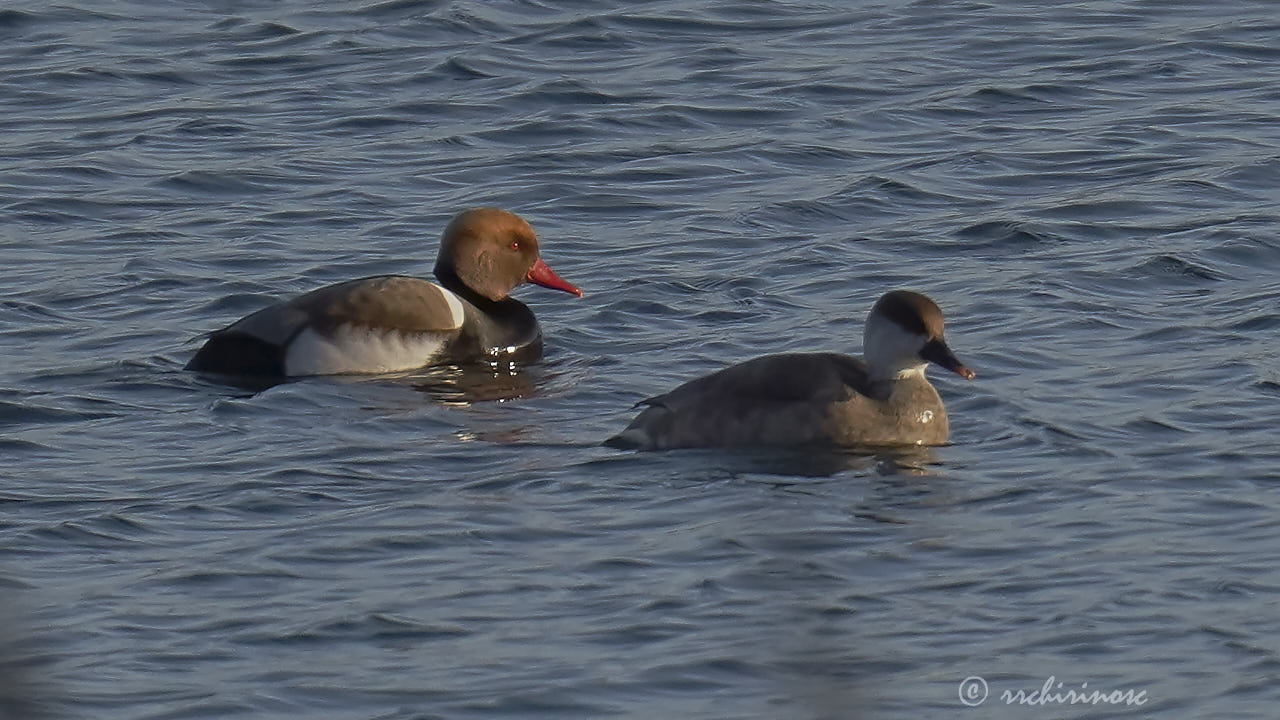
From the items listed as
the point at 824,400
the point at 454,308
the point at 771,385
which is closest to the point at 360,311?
the point at 454,308

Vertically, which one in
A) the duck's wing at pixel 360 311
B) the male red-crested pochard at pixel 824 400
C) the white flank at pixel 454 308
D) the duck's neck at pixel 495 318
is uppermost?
the male red-crested pochard at pixel 824 400

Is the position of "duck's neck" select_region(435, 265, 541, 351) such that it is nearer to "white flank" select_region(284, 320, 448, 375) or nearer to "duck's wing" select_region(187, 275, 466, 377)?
"duck's wing" select_region(187, 275, 466, 377)

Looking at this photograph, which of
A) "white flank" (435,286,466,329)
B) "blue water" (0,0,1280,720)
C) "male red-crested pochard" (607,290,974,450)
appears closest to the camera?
"blue water" (0,0,1280,720)

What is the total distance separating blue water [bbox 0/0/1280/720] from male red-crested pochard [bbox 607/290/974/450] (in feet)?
0.43

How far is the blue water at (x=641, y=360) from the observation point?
6609 mm

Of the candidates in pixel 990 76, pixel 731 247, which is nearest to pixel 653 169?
pixel 731 247

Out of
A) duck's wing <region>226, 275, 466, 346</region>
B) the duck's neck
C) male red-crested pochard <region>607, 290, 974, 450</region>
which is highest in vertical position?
male red-crested pochard <region>607, 290, 974, 450</region>

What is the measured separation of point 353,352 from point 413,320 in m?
0.35

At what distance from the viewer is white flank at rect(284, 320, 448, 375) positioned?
1064 cm

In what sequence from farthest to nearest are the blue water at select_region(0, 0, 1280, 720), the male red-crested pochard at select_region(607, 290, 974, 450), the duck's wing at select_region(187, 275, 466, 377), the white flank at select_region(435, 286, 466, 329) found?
1. the white flank at select_region(435, 286, 466, 329)
2. the duck's wing at select_region(187, 275, 466, 377)
3. the male red-crested pochard at select_region(607, 290, 974, 450)
4. the blue water at select_region(0, 0, 1280, 720)

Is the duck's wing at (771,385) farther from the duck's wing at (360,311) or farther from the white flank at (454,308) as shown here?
the white flank at (454,308)

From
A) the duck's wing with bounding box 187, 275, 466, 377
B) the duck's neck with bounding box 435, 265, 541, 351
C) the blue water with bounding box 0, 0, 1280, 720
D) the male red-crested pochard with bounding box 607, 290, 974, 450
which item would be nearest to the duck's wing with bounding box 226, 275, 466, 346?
the duck's wing with bounding box 187, 275, 466, 377

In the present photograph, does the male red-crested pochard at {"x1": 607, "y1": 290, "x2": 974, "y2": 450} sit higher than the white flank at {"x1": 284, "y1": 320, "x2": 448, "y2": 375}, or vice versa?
the male red-crested pochard at {"x1": 607, "y1": 290, "x2": 974, "y2": 450}

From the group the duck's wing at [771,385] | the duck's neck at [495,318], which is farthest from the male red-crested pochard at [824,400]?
the duck's neck at [495,318]
